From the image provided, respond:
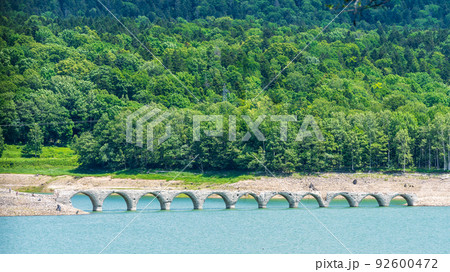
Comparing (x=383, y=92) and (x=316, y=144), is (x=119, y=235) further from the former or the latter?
(x=383, y=92)

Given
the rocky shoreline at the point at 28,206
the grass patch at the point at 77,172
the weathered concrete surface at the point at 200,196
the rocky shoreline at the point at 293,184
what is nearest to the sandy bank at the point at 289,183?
the rocky shoreline at the point at 293,184

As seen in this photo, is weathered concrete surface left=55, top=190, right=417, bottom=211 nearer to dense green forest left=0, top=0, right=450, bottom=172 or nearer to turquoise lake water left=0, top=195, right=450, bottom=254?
turquoise lake water left=0, top=195, right=450, bottom=254

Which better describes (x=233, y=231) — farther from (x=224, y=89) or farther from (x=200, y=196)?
(x=224, y=89)

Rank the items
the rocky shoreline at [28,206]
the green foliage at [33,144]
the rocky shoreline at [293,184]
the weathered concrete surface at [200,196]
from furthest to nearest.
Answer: the green foliage at [33,144] → the rocky shoreline at [293,184] → the weathered concrete surface at [200,196] → the rocky shoreline at [28,206]

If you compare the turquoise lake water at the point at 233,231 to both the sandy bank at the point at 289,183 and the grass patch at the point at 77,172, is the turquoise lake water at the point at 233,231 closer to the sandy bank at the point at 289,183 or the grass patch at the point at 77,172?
the sandy bank at the point at 289,183

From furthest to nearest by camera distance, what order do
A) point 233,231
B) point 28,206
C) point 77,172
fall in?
point 77,172 < point 28,206 < point 233,231

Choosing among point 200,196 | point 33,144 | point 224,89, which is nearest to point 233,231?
point 200,196
